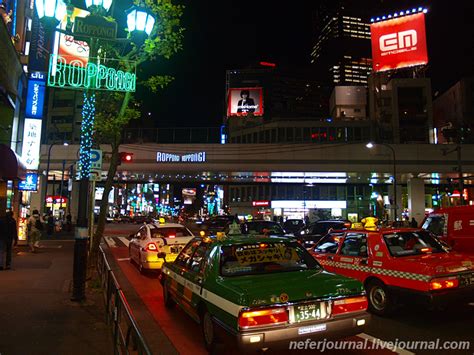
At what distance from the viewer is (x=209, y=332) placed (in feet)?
17.8

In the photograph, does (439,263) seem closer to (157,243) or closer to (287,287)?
(287,287)

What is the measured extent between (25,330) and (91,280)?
3.90 m

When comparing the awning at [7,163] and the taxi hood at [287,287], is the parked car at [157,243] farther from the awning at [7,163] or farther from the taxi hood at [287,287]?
the taxi hood at [287,287]

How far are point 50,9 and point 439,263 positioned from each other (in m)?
9.18

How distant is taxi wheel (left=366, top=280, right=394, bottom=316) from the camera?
7.20 m

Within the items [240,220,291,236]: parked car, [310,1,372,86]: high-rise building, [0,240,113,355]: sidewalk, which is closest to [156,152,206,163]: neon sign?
[240,220,291,236]: parked car

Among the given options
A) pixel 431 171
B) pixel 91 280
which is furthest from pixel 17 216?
pixel 431 171

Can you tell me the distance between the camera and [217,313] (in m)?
5.11

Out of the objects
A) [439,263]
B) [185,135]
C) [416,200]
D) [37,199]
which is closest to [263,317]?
[439,263]

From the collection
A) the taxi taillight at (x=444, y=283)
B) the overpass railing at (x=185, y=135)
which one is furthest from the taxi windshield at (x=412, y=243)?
the overpass railing at (x=185, y=135)

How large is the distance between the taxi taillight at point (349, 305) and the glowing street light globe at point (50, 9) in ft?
26.5

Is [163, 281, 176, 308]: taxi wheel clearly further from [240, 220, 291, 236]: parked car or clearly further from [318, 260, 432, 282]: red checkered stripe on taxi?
[240, 220, 291, 236]: parked car

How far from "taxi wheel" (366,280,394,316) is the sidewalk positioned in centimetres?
484

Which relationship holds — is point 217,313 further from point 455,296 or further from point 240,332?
point 455,296
